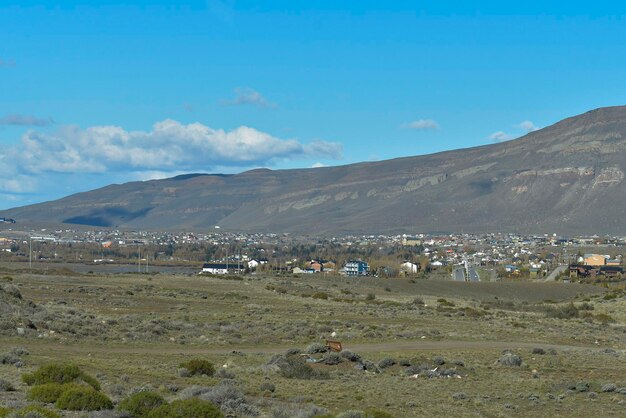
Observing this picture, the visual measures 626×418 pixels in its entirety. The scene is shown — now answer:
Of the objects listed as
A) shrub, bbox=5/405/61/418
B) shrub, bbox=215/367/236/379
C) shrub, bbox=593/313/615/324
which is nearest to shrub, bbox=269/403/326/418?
shrub, bbox=5/405/61/418

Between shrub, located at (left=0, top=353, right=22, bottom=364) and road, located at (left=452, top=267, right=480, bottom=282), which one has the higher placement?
shrub, located at (left=0, top=353, right=22, bottom=364)

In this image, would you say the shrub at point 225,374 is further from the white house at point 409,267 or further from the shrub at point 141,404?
the white house at point 409,267

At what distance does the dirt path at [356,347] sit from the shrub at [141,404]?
13394 millimetres

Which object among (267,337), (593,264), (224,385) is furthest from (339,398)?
(593,264)

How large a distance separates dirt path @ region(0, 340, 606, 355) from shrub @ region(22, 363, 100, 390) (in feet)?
28.8

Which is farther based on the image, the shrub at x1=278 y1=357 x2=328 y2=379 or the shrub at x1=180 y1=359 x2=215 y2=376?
the shrub at x1=278 y1=357 x2=328 y2=379

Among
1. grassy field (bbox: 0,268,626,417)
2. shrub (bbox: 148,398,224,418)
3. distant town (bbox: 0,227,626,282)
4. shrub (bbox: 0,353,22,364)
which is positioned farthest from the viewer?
distant town (bbox: 0,227,626,282)

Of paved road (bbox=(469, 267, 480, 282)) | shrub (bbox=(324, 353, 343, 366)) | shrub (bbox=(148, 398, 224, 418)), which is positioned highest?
shrub (bbox=(148, 398, 224, 418))

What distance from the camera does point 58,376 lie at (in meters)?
22.1

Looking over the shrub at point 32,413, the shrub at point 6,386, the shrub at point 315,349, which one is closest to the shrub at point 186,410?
the shrub at point 32,413

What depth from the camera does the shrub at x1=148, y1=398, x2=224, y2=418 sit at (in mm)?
17516

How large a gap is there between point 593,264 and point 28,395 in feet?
432

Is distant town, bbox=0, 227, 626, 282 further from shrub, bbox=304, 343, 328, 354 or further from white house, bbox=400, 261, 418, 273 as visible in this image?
shrub, bbox=304, 343, 328, 354

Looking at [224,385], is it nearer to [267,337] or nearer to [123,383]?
[123,383]
